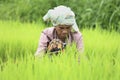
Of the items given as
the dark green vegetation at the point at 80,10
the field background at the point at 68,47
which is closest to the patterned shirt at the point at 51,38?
the field background at the point at 68,47

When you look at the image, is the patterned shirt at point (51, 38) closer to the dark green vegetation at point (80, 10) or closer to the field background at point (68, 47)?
the field background at point (68, 47)

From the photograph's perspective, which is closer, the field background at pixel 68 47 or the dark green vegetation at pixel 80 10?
the field background at pixel 68 47

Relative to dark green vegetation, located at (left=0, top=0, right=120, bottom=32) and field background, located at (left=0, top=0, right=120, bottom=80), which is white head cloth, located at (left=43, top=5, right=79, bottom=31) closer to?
field background, located at (left=0, top=0, right=120, bottom=80)

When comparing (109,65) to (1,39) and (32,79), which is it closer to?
(32,79)

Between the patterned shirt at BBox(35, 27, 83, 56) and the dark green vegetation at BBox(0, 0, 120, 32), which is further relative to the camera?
the dark green vegetation at BBox(0, 0, 120, 32)

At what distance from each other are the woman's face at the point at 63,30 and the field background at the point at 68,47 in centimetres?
23

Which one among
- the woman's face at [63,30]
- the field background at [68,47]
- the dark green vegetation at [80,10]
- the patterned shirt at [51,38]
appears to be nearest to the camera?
the field background at [68,47]

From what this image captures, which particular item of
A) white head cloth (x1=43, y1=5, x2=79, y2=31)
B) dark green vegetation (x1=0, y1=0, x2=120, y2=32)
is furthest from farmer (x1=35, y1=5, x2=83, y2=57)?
dark green vegetation (x1=0, y1=0, x2=120, y2=32)

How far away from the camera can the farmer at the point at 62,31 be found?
3.38 m

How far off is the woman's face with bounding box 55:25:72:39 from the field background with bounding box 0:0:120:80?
233 mm

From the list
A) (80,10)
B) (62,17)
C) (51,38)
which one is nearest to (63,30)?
(62,17)

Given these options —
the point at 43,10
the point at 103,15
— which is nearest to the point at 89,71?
the point at 103,15

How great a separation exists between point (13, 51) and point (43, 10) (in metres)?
2.48

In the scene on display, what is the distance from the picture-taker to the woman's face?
3.34 meters
